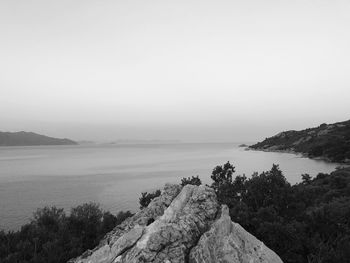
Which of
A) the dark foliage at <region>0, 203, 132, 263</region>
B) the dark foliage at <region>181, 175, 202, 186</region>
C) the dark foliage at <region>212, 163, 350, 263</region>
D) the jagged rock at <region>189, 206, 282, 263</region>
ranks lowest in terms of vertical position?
the dark foliage at <region>0, 203, 132, 263</region>

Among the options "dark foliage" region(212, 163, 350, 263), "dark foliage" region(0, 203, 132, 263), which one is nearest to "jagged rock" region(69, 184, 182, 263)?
"dark foliage" region(0, 203, 132, 263)

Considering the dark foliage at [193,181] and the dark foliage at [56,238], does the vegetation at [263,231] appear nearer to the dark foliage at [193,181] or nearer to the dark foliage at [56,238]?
the dark foliage at [56,238]

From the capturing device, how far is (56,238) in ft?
80.3

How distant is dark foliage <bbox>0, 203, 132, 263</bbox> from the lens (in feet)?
69.3

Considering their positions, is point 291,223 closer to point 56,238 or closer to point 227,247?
point 227,247

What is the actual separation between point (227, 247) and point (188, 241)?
5.30 feet

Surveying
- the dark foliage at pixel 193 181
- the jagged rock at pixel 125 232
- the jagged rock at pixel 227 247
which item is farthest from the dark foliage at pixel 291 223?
the jagged rock at pixel 125 232

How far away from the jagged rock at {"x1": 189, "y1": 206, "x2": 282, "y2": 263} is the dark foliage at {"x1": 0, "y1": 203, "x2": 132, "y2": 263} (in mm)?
12859

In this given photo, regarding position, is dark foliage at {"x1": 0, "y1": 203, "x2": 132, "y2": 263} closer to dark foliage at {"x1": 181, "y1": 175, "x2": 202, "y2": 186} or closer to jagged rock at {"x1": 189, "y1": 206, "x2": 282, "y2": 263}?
jagged rock at {"x1": 189, "y1": 206, "x2": 282, "y2": 263}

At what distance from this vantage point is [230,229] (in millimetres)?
13859

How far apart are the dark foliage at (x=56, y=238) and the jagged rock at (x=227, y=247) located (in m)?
12.9

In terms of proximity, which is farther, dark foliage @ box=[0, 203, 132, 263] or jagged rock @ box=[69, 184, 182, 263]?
dark foliage @ box=[0, 203, 132, 263]

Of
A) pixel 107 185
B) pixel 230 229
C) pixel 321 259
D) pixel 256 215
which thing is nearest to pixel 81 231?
pixel 256 215

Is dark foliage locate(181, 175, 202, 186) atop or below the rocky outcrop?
below
